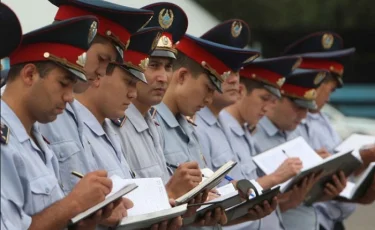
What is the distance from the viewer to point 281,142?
828 centimetres

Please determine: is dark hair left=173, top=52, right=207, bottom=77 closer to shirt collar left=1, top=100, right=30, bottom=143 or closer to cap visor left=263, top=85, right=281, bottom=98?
cap visor left=263, top=85, right=281, bottom=98

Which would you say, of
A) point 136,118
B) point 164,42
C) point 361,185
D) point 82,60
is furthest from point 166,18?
point 361,185

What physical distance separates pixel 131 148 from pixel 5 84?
1.13 m

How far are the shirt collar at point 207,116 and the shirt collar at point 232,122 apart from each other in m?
0.29

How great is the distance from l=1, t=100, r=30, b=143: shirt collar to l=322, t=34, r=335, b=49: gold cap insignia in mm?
5519

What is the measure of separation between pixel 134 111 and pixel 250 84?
211 cm

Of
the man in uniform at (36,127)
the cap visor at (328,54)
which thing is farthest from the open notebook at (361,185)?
the man in uniform at (36,127)

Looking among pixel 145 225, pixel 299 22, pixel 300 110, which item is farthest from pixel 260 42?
pixel 145 225

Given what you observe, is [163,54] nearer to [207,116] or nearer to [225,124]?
[207,116]

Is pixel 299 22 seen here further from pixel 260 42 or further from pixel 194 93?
pixel 194 93

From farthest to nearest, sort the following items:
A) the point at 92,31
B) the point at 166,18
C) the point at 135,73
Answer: the point at 166,18 → the point at 135,73 → the point at 92,31

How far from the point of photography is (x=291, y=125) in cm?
828

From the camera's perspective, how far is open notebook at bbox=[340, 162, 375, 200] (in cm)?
866

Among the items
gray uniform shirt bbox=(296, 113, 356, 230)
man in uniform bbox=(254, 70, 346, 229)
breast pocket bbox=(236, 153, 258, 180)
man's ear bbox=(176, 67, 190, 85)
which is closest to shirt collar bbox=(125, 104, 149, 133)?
man's ear bbox=(176, 67, 190, 85)
